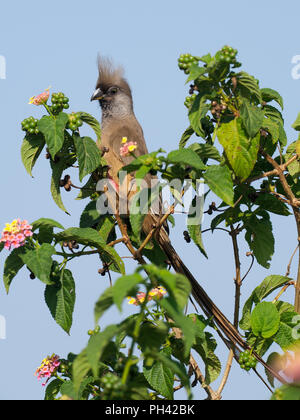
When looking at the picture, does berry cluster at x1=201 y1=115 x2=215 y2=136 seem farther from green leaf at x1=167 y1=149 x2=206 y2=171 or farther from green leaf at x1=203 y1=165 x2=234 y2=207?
green leaf at x1=167 y1=149 x2=206 y2=171

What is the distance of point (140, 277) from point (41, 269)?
1.30 metres

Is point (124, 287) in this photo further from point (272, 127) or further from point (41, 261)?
point (272, 127)

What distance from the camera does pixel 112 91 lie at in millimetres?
6816

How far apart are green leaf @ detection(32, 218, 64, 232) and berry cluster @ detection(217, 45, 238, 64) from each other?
1.13 meters

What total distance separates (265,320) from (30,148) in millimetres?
1577

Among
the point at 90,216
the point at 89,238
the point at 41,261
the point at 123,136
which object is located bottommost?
the point at 41,261

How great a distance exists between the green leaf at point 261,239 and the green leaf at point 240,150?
0.56 m

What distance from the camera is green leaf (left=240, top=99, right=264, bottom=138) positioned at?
3.59 m

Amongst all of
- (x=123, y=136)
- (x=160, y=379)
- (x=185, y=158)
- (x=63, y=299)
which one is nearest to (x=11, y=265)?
(x=63, y=299)
